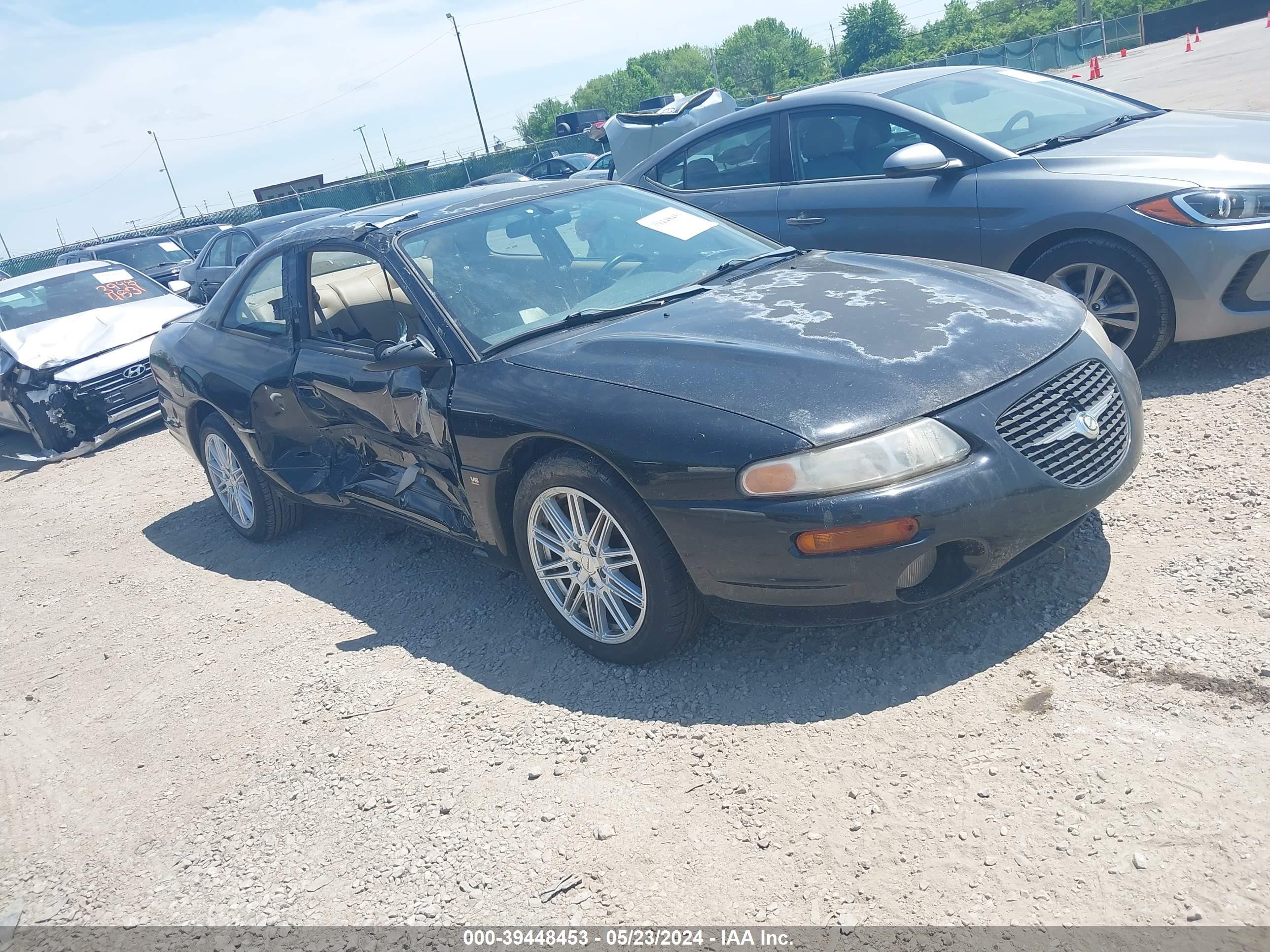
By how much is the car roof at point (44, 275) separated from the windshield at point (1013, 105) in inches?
334

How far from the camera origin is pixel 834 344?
3.16m

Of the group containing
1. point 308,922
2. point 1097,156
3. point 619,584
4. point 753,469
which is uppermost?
point 1097,156

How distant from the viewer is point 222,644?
4367 millimetres

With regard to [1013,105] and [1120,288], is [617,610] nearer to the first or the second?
[1120,288]

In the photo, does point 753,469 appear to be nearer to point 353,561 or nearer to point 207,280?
point 353,561

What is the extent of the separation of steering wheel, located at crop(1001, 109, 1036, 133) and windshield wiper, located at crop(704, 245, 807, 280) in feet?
6.51

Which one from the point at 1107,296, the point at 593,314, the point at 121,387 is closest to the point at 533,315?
the point at 593,314

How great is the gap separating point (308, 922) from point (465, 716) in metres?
0.89

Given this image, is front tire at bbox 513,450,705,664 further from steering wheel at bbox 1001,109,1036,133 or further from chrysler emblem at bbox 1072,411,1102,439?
steering wheel at bbox 1001,109,1036,133

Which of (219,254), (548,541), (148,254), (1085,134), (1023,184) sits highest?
(148,254)

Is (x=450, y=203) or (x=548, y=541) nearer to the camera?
(x=548, y=541)

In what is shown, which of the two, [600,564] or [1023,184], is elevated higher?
[1023,184]

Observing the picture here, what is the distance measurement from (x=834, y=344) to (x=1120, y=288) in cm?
242

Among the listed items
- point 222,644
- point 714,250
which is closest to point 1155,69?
point 714,250
